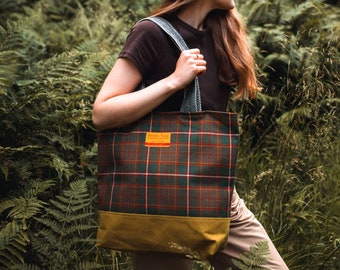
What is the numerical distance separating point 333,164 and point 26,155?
199cm

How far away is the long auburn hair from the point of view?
2.30m

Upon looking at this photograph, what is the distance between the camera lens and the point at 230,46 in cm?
239

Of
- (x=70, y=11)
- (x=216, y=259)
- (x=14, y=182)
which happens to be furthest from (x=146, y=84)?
(x=70, y=11)

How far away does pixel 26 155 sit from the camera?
342 centimetres

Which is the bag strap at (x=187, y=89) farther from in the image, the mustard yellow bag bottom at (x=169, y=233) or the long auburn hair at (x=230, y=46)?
the mustard yellow bag bottom at (x=169, y=233)

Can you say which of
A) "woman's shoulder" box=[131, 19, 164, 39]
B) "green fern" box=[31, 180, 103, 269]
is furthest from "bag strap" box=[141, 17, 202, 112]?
"green fern" box=[31, 180, 103, 269]

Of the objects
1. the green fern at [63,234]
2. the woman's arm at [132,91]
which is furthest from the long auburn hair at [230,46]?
the green fern at [63,234]

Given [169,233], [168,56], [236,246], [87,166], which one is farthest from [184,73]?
[87,166]

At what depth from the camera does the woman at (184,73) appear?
208cm

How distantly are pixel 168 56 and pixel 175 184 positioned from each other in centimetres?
50

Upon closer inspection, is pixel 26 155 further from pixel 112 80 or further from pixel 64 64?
pixel 112 80

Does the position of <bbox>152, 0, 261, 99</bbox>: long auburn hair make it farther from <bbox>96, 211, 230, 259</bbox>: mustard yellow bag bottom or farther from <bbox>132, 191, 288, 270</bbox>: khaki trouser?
<bbox>96, 211, 230, 259</bbox>: mustard yellow bag bottom

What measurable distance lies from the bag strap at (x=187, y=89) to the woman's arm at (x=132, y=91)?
0.07m

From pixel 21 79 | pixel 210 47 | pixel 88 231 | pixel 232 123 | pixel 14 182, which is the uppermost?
pixel 210 47
